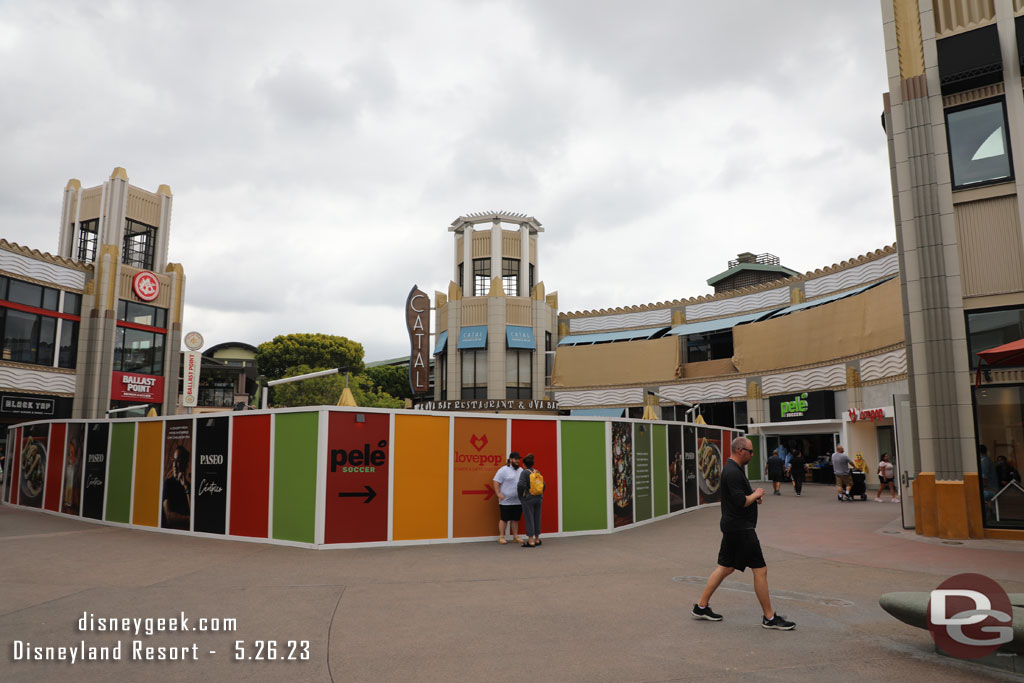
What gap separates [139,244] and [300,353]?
28.9m

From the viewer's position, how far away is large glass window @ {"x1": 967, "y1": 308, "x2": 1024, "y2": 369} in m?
12.8

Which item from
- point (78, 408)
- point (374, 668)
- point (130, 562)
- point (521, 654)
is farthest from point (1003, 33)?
point (78, 408)

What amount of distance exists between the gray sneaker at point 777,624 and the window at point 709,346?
107 feet

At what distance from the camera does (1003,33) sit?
44.0 feet

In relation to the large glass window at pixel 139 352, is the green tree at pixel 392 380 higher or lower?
higher

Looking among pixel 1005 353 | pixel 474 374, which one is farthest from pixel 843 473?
pixel 474 374

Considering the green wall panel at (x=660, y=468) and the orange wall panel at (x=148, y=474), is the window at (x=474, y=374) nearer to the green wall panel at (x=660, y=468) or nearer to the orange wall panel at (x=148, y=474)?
the green wall panel at (x=660, y=468)

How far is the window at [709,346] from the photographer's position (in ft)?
125

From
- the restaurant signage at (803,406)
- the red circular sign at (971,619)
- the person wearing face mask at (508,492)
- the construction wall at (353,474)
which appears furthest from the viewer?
the restaurant signage at (803,406)

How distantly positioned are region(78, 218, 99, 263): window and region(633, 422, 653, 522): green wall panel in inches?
1276

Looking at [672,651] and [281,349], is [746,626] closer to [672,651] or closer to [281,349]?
[672,651]

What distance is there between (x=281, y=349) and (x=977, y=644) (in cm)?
6536

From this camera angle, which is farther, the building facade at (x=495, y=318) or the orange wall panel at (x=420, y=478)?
the building facade at (x=495, y=318)

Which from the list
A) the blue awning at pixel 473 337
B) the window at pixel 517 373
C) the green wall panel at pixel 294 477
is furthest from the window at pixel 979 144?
the window at pixel 517 373
